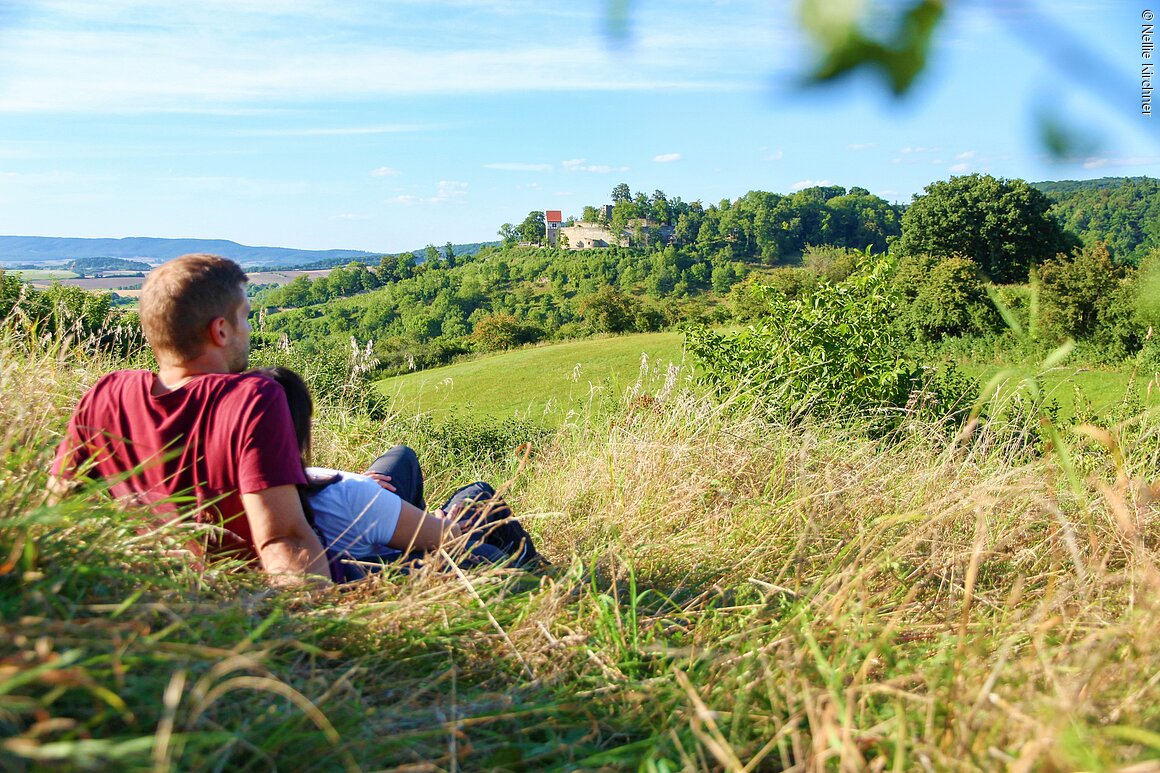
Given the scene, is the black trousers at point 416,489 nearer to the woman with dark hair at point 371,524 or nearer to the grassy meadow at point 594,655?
the woman with dark hair at point 371,524

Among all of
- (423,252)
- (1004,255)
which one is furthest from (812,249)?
(423,252)

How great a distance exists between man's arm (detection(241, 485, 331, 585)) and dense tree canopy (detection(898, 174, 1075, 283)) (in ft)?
114

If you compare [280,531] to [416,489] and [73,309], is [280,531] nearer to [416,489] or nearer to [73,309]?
[416,489]

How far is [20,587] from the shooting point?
1331mm

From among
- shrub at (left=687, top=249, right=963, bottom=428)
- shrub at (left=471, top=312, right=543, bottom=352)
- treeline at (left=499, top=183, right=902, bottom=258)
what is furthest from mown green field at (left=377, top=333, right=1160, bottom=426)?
treeline at (left=499, top=183, right=902, bottom=258)

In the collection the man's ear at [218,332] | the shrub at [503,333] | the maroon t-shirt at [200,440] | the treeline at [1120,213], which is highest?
the treeline at [1120,213]

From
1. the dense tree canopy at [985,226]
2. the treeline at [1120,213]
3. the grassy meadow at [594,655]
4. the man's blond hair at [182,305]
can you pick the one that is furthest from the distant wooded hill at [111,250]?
the dense tree canopy at [985,226]

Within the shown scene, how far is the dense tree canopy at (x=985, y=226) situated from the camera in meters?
36.2

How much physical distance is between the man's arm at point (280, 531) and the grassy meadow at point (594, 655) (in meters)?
0.13

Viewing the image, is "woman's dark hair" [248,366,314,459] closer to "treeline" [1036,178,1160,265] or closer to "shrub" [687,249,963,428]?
"treeline" [1036,178,1160,265]

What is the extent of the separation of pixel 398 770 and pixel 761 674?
809 mm

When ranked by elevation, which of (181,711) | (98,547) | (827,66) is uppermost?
(827,66)

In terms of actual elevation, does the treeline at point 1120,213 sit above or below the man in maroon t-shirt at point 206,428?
above

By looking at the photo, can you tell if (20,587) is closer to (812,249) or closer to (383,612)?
(383,612)
